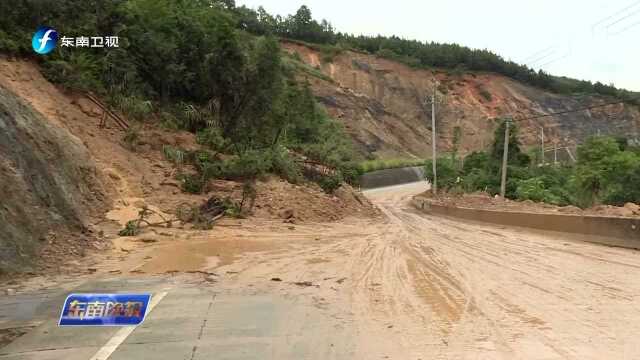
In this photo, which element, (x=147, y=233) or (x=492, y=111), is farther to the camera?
(x=492, y=111)

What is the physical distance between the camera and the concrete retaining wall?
7221cm

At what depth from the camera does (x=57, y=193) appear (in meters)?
15.0

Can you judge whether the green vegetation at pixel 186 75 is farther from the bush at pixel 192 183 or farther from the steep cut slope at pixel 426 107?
the steep cut slope at pixel 426 107

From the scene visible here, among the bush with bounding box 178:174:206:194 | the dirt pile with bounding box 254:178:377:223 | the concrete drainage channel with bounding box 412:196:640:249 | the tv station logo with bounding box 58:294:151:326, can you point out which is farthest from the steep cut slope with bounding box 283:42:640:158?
the tv station logo with bounding box 58:294:151:326

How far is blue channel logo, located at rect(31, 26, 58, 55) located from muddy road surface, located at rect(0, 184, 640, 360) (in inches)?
471

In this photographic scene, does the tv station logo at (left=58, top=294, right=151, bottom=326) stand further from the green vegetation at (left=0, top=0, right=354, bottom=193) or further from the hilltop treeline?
the hilltop treeline

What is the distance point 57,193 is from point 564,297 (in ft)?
39.2

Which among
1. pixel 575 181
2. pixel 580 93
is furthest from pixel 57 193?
pixel 580 93

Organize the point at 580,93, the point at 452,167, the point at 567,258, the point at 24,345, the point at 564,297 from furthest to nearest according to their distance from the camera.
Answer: the point at 580,93 → the point at 452,167 → the point at 567,258 → the point at 564,297 → the point at 24,345

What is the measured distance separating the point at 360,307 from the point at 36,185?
29.6 feet

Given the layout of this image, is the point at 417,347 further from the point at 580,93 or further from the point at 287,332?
the point at 580,93

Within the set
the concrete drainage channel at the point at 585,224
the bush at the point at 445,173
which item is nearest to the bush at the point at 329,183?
the concrete drainage channel at the point at 585,224

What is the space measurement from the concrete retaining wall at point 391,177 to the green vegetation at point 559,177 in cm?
1211

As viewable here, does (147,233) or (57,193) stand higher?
(57,193)
